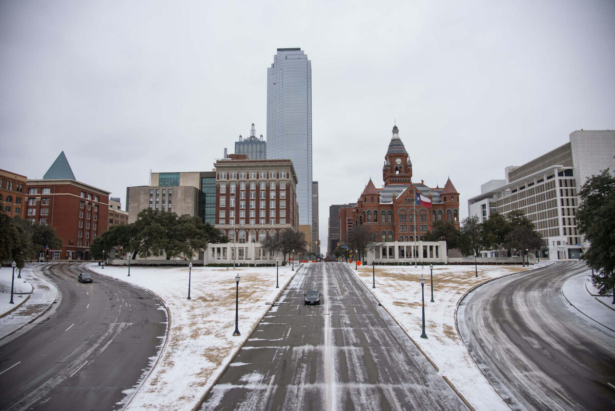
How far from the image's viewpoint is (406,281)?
48250 mm

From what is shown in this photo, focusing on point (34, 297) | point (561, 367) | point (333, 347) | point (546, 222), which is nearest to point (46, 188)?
point (34, 297)

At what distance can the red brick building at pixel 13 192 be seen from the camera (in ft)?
300

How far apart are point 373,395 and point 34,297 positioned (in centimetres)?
3772

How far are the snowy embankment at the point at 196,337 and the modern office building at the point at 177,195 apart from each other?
87948 mm

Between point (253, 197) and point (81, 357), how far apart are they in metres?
90.2

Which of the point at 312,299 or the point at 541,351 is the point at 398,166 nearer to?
the point at 312,299

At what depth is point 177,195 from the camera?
130375 millimetres

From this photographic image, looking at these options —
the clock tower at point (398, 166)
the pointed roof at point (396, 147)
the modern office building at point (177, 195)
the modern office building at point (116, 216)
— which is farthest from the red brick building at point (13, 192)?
the pointed roof at point (396, 147)

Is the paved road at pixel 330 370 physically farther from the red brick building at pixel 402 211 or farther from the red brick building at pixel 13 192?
the red brick building at pixel 13 192

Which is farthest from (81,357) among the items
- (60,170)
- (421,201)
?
(60,170)

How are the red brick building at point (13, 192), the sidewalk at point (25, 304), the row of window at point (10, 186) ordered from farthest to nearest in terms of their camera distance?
the row of window at point (10, 186) < the red brick building at point (13, 192) < the sidewalk at point (25, 304)

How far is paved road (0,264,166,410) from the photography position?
567 inches

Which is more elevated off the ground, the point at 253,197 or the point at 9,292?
the point at 253,197

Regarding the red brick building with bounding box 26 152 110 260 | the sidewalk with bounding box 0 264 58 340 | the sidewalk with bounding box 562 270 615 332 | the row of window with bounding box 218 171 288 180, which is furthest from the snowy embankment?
the red brick building with bounding box 26 152 110 260
